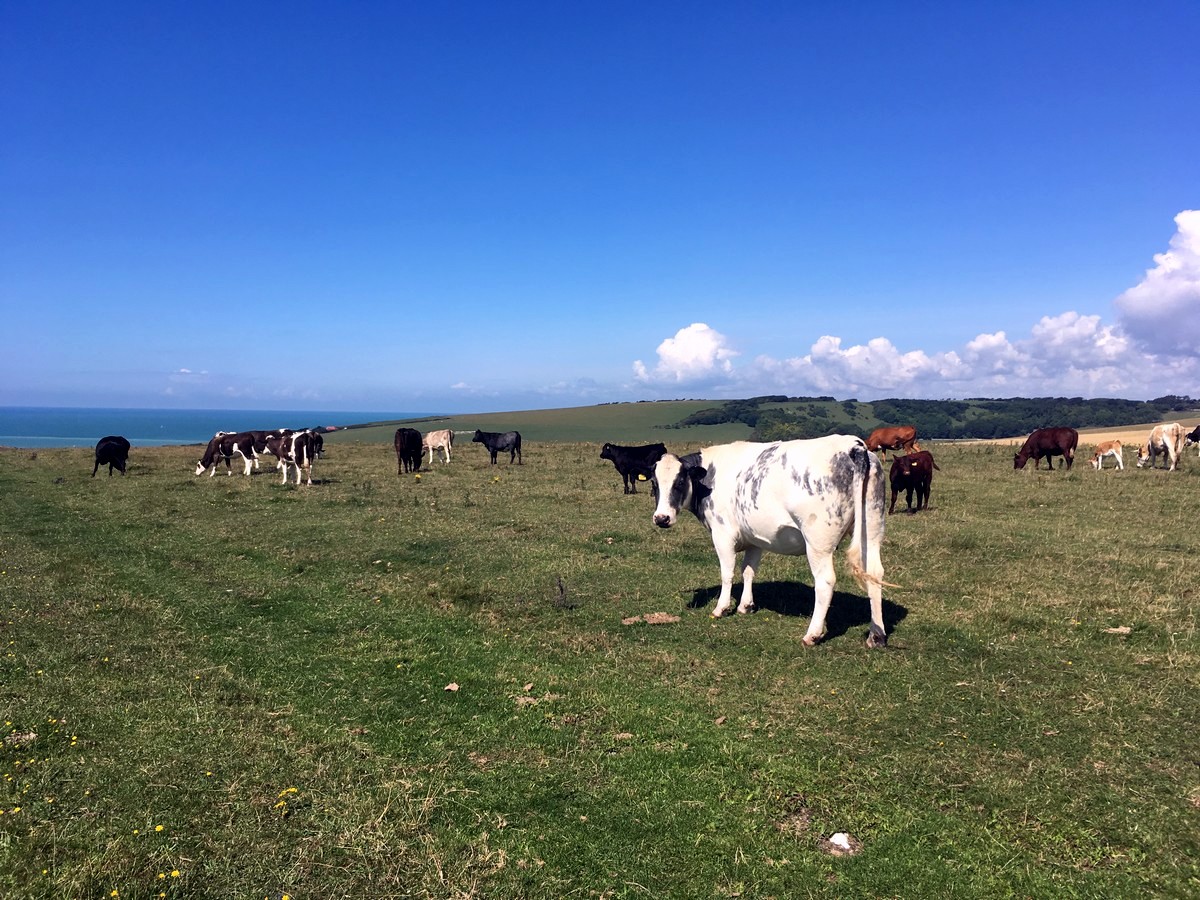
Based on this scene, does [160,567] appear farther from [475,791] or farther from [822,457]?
[822,457]

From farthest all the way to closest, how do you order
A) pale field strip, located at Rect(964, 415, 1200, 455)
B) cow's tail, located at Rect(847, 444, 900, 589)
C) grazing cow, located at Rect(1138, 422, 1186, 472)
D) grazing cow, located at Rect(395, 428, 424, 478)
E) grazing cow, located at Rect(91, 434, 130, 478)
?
1. pale field strip, located at Rect(964, 415, 1200, 455)
2. grazing cow, located at Rect(395, 428, 424, 478)
3. grazing cow, located at Rect(91, 434, 130, 478)
4. grazing cow, located at Rect(1138, 422, 1186, 472)
5. cow's tail, located at Rect(847, 444, 900, 589)

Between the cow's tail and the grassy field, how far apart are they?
0.96 m

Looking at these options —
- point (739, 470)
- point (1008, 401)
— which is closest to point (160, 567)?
point (739, 470)

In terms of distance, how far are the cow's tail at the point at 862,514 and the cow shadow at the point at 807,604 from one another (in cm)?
103

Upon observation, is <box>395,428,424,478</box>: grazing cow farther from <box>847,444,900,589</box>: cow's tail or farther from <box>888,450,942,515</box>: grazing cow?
<box>847,444,900,589</box>: cow's tail

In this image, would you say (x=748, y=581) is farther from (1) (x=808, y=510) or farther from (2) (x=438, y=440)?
(2) (x=438, y=440)

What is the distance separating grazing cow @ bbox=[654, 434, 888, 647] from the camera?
8.70m

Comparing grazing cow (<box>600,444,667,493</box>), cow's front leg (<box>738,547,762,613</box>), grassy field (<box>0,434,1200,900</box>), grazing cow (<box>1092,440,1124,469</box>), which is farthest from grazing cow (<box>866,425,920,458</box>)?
cow's front leg (<box>738,547,762,613</box>)

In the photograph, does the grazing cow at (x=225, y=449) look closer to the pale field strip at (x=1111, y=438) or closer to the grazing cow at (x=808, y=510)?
the grazing cow at (x=808, y=510)

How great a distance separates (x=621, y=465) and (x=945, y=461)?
1638cm

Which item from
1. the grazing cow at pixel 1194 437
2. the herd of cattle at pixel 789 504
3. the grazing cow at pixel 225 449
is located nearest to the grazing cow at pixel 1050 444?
the grazing cow at pixel 1194 437

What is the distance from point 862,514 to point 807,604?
8.45 feet

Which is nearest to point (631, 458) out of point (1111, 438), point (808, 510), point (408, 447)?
point (408, 447)

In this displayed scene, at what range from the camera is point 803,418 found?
9044 cm
